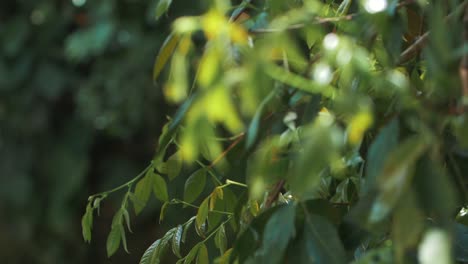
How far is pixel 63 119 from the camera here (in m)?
2.80

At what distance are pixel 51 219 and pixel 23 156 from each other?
23 centimetres

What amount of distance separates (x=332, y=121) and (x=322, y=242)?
0.29 ft

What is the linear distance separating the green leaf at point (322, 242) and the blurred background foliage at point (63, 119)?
212 centimetres

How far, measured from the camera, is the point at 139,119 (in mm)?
2623

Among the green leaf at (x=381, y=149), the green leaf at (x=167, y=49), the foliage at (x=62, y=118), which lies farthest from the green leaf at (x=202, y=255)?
the foliage at (x=62, y=118)

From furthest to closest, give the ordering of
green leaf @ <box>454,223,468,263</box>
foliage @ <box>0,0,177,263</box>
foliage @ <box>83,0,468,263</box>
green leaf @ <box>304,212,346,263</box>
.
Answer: foliage @ <box>0,0,177,263</box> → green leaf @ <box>454,223,468,263</box> → green leaf @ <box>304,212,346,263</box> → foliage @ <box>83,0,468,263</box>

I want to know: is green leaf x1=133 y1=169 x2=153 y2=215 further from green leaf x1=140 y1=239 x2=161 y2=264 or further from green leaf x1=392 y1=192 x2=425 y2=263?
green leaf x1=392 y1=192 x2=425 y2=263

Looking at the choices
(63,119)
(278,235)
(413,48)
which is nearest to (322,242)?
(278,235)

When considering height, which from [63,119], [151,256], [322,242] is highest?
[322,242]

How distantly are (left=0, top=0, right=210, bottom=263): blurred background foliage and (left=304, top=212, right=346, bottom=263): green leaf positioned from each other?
2118mm

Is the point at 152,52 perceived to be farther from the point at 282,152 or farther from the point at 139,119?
the point at 282,152

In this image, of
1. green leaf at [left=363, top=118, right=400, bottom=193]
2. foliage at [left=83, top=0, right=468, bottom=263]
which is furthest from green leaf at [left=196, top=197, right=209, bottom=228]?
green leaf at [left=363, top=118, right=400, bottom=193]

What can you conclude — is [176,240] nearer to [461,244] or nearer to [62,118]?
[461,244]

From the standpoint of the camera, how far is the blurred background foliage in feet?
8.56
